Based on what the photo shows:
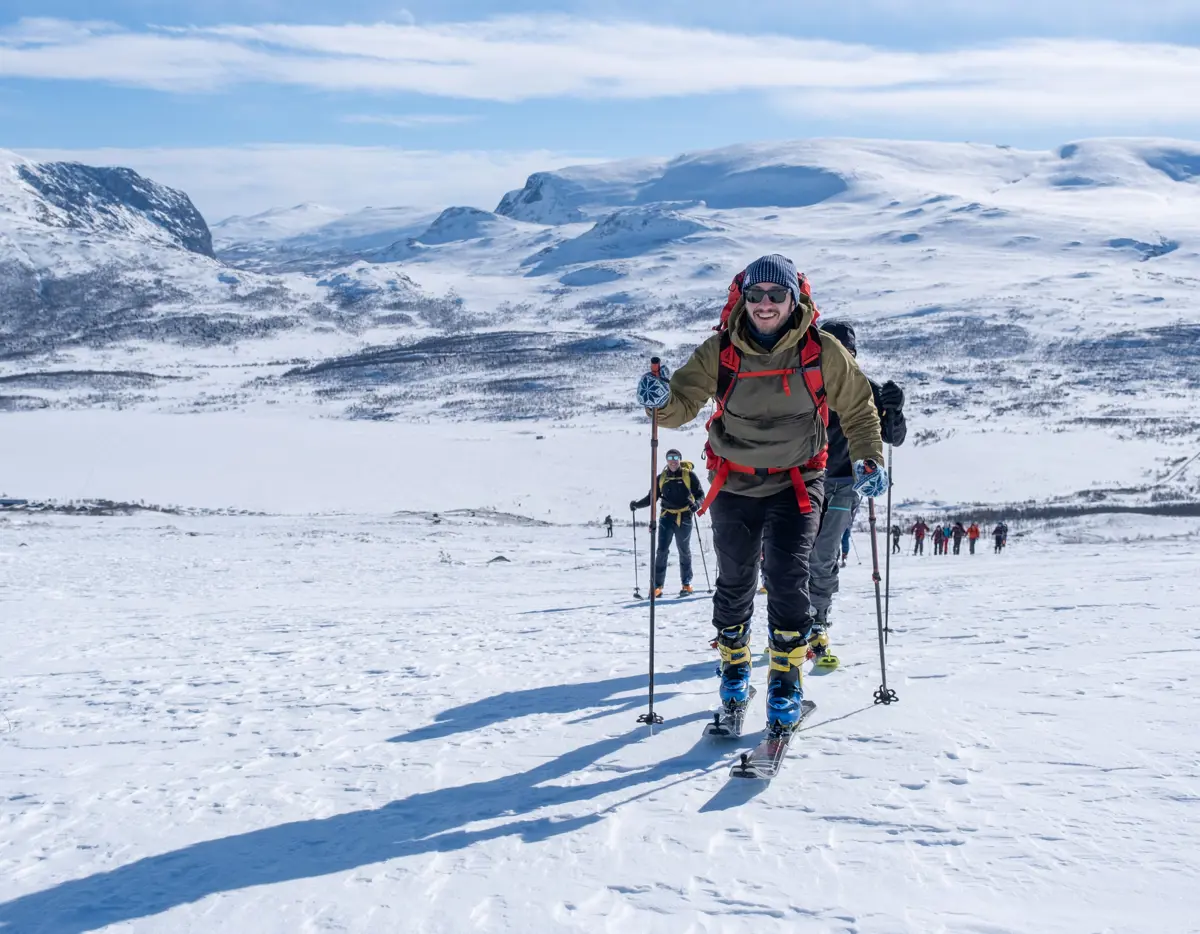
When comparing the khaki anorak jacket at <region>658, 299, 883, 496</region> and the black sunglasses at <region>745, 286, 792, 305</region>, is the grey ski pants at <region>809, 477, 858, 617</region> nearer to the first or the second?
the khaki anorak jacket at <region>658, 299, 883, 496</region>

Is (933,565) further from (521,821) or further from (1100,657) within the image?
(521,821)

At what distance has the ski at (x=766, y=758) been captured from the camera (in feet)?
14.4

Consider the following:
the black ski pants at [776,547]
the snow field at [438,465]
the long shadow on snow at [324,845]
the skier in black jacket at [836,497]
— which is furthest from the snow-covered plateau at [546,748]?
the snow field at [438,465]

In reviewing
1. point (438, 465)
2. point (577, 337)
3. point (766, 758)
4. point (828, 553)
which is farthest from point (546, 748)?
point (577, 337)

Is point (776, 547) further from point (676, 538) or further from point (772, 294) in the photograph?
point (676, 538)

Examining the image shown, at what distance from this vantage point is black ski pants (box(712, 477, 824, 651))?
466 centimetres

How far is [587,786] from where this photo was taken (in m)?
4.47

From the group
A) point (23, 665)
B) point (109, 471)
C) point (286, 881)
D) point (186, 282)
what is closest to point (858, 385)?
point (286, 881)

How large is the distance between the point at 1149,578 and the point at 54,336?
550 feet

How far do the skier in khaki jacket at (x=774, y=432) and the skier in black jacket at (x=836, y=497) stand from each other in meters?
1.27

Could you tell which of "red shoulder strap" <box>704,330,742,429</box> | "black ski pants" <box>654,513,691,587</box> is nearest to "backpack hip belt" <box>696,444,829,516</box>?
"red shoulder strap" <box>704,330,742,429</box>

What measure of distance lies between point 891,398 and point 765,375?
74.5 inches

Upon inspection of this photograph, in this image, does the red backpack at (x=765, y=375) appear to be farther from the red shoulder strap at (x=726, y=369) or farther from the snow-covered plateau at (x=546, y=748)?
the snow-covered plateau at (x=546, y=748)

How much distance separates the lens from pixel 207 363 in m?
126
